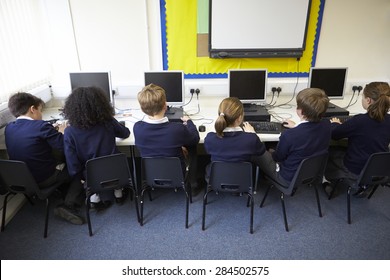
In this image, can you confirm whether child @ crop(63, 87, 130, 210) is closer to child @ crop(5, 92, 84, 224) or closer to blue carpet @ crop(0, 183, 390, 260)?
child @ crop(5, 92, 84, 224)

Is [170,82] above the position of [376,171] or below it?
above

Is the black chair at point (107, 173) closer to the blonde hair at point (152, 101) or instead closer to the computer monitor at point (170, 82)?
the blonde hair at point (152, 101)

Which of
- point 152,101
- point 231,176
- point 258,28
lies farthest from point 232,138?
→ point 258,28

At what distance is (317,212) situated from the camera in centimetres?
224

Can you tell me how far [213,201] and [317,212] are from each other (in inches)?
34.8

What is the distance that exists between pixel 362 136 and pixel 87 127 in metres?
1.98

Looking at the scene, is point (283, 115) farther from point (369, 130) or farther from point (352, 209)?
point (352, 209)

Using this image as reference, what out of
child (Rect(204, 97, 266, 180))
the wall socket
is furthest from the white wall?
child (Rect(204, 97, 266, 180))

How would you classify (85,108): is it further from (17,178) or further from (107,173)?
(17,178)

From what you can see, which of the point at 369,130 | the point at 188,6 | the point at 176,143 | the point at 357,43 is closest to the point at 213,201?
the point at 176,143

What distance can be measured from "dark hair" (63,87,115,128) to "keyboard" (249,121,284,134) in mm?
1235

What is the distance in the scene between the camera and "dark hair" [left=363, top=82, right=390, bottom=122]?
5.96ft

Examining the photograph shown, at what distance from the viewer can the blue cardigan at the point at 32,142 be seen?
1.82 metres

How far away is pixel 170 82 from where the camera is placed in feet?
8.28
